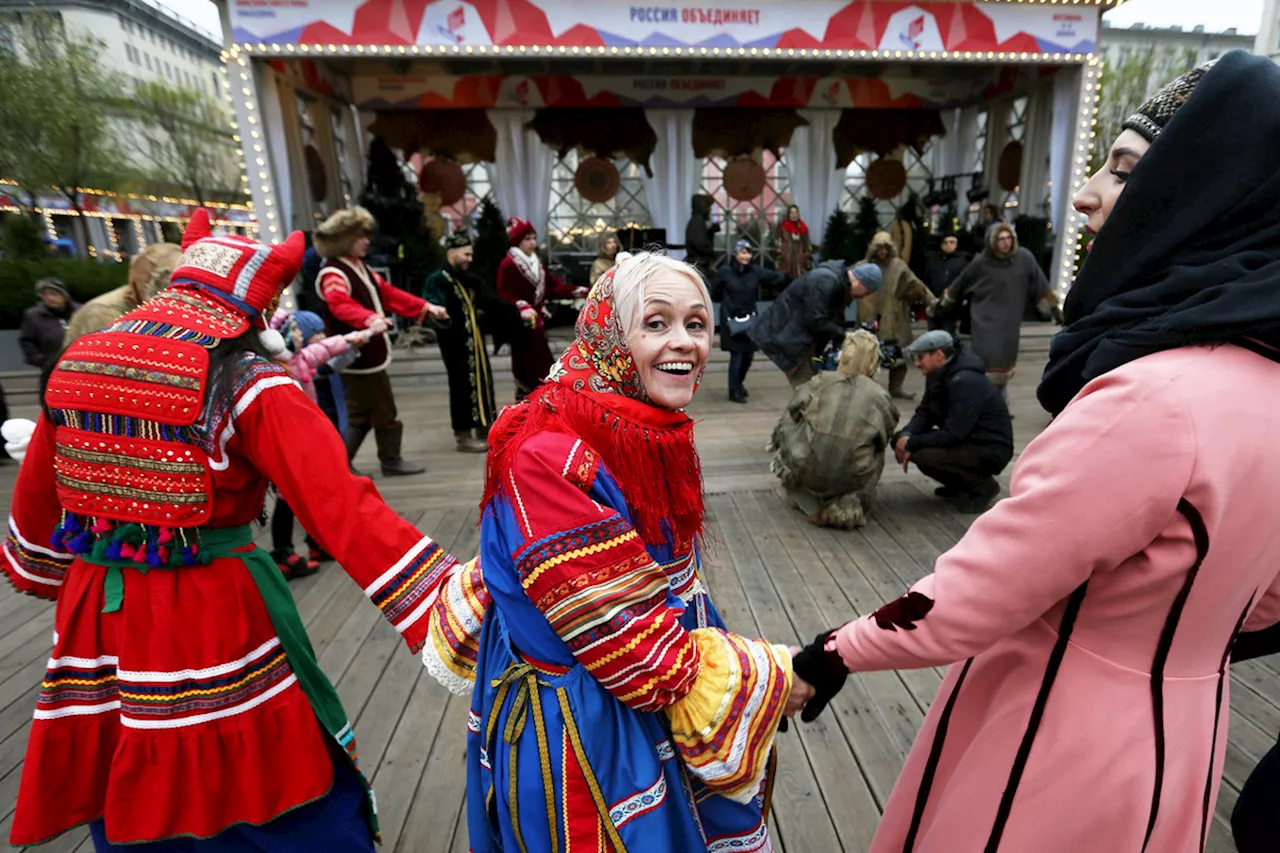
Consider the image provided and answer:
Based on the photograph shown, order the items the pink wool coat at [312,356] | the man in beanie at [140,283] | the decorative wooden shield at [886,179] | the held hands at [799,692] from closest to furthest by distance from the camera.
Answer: the held hands at [799,692], the man in beanie at [140,283], the pink wool coat at [312,356], the decorative wooden shield at [886,179]

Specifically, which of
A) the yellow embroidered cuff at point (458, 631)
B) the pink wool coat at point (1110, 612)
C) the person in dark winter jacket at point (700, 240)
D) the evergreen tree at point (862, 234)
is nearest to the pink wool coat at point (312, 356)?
the yellow embroidered cuff at point (458, 631)

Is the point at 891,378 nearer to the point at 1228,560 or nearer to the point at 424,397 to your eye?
the point at 424,397

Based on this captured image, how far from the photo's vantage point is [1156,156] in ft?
2.91

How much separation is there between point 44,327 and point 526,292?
411cm

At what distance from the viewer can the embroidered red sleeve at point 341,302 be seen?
4051 mm

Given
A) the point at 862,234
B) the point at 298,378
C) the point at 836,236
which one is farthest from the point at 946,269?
the point at 298,378

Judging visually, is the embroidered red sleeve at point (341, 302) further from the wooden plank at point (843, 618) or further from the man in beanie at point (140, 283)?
the wooden plank at point (843, 618)

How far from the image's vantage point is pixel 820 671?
119 cm

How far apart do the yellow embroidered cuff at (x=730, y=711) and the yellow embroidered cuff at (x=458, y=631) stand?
17.3 inches

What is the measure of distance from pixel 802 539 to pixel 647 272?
3.01 m

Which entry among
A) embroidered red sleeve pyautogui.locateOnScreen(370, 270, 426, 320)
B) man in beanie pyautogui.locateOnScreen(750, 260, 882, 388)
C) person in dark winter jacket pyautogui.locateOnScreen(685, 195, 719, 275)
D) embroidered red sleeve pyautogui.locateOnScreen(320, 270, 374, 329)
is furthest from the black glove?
person in dark winter jacket pyautogui.locateOnScreen(685, 195, 719, 275)

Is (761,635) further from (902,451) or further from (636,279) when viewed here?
(636,279)

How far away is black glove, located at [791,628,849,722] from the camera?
117 centimetres

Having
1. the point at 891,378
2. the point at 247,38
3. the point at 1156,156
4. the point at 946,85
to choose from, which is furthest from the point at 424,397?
the point at 946,85
